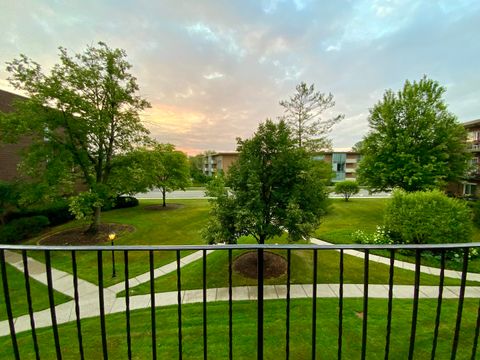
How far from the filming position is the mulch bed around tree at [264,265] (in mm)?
6293

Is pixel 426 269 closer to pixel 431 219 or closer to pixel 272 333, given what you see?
pixel 431 219

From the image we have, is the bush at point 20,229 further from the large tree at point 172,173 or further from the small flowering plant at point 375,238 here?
the small flowering plant at point 375,238

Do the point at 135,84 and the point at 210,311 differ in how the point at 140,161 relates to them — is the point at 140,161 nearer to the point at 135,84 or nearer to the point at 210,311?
the point at 135,84

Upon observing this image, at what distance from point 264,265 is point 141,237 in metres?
6.72

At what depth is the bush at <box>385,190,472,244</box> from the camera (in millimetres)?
7312

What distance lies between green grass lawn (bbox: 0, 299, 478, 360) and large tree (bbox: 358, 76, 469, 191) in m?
9.72

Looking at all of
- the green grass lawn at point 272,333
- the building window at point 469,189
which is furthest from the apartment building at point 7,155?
the building window at point 469,189

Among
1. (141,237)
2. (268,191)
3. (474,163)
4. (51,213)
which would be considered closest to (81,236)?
(141,237)

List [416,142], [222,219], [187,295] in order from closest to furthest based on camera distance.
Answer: [187,295], [222,219], [416,142]

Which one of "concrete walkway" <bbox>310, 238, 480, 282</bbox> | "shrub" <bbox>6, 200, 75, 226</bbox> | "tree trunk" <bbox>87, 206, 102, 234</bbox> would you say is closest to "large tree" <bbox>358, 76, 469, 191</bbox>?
"concrete walkway" <bbox>310, 238, 480, 282</bbox>

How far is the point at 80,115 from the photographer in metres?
8.98

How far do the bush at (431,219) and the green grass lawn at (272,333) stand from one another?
10.2 feet

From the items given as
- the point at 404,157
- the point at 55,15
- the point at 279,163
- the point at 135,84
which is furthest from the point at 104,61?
the point at 404,157

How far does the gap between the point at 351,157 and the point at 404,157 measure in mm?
36330
